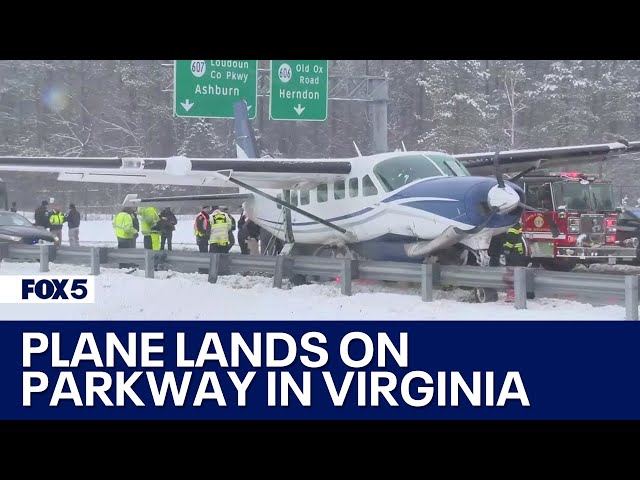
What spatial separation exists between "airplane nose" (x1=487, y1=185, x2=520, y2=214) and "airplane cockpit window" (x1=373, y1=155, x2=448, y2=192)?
5.78 ft

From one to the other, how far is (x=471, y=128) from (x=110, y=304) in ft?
121

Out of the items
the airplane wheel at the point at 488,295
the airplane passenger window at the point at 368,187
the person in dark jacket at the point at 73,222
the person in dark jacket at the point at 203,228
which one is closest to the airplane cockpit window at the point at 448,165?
the airplane passenger window at the point at 368,187

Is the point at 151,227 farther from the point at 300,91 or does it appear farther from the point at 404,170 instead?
the point at 404,170

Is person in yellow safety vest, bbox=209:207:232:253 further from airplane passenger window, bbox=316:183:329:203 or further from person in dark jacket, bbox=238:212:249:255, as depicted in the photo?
person in dark jacket, bbox=238:212:249:255

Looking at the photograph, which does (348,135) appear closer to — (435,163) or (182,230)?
(182,230)

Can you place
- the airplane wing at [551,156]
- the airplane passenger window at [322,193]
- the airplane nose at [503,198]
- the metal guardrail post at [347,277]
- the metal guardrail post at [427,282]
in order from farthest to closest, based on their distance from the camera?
the airplane wing at [551,156]
the airplane passenger window at [322,193]
the metal guardrail post at [347,277]
the metal guardrail post at [427,282]
the airplane nose at [503,198]

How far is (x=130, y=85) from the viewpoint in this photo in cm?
5250

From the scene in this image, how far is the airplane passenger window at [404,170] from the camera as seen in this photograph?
1614cm

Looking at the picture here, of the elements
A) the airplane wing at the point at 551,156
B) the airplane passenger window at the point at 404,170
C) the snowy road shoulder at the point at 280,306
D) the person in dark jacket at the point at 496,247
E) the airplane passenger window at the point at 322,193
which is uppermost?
the airplane wing at the point at 551,156

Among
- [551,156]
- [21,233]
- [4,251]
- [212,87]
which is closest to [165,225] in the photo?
[21,233]

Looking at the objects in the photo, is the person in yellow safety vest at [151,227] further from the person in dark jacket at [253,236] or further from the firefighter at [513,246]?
the firefighter at [513,246]

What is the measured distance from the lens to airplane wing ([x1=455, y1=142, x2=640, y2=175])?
20.2 metres

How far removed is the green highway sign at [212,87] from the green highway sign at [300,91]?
83 centimetres

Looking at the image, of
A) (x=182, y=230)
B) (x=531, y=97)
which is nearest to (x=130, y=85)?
(x=182, y=230)
